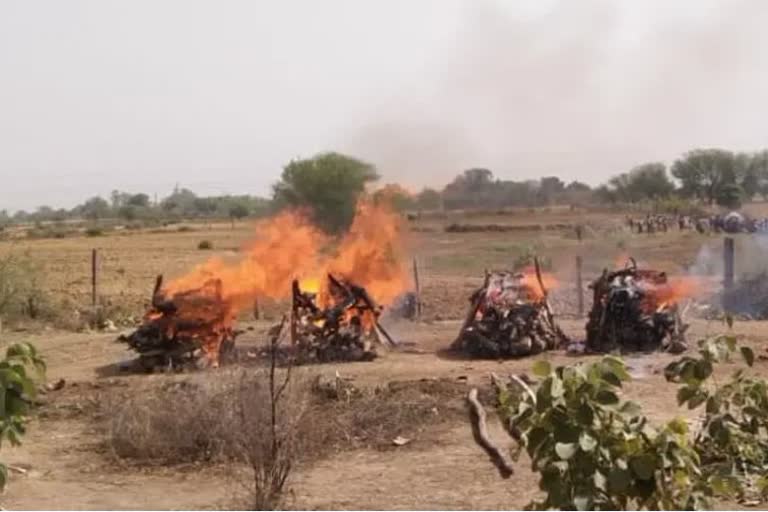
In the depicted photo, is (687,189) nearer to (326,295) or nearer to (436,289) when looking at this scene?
(436,289)

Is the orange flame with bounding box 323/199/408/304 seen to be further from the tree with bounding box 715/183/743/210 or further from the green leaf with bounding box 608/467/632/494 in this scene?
the tree with bounding box 715/183/743/210

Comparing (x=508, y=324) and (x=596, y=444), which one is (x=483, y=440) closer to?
(x=596, y=444)

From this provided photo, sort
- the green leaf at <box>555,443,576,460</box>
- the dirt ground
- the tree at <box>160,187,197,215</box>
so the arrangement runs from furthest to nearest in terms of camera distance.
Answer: the tree at <box>160,187,197,215</box>, the dirt ground, the green leaf at <box>555,443,576,460</box>

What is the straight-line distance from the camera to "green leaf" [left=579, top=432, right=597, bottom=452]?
3482 millimetres

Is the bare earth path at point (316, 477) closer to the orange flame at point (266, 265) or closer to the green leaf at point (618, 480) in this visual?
the green leaf at point (618, 480)

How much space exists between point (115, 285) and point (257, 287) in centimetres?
1988

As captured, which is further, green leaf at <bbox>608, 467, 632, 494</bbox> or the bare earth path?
the bare earth path

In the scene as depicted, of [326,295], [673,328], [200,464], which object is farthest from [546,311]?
[200,464]

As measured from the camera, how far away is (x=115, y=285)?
3666cm

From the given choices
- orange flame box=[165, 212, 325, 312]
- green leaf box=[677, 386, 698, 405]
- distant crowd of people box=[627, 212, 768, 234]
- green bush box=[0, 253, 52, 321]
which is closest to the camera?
green leaf box=[677, 386, 698, 405]

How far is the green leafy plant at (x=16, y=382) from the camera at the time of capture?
4320 millimetres

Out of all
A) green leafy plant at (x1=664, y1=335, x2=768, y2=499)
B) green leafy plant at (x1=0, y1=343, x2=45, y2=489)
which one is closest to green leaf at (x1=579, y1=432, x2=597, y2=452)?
green leafy plant at (x1=664, y1=335, x2=768, y2=499)

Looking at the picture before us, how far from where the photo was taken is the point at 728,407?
5.52m

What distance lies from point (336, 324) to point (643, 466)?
1298cm
